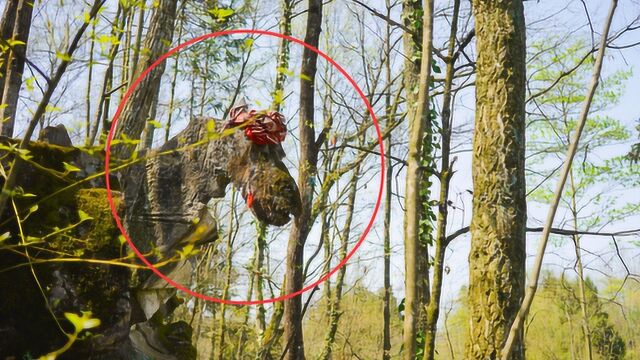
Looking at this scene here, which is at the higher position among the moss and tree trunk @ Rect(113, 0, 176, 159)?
tree trunk @ Rect(113, 0, 176, 159)

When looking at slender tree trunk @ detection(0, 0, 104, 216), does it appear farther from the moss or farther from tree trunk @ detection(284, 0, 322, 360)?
tree trunk @ detection(284, 0, 322, 360)

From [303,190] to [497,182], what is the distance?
2460mm

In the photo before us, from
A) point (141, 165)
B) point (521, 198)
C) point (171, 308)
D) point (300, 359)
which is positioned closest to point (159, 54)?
point (141, 165)

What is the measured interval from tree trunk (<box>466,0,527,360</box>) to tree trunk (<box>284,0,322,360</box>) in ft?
7.33

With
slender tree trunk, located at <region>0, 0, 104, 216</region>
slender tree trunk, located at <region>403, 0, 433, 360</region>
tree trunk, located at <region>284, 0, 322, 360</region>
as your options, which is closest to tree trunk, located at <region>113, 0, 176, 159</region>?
tree trunk, located at <region>284, 0, 322, 360</region>

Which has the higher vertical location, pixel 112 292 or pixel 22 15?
pixel 22 15

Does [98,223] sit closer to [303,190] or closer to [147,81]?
[147,81]

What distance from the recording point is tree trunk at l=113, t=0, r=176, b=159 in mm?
3994

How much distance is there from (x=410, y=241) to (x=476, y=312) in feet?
5.23

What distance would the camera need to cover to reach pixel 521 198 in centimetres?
371

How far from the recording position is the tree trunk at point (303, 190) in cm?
586

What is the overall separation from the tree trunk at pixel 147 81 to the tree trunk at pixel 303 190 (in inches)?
71.3

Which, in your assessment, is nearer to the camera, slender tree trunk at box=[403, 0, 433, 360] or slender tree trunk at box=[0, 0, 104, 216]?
slender tree trunk at box=[0, 0, 104, 216]

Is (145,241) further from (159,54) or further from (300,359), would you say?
(300,359)
